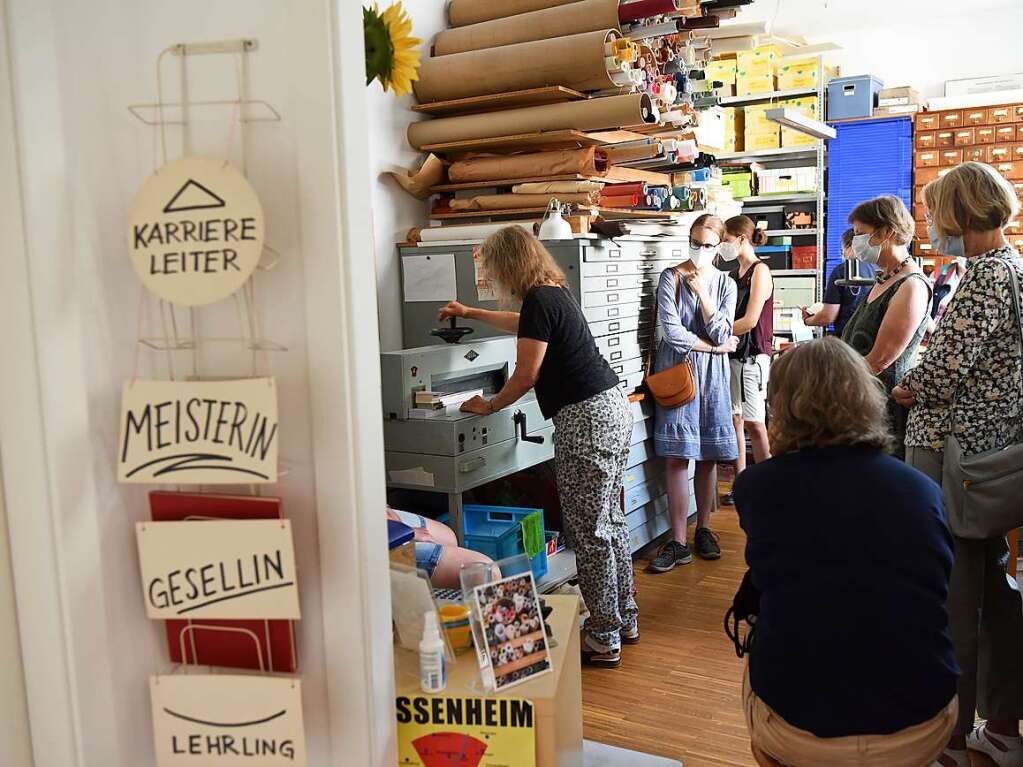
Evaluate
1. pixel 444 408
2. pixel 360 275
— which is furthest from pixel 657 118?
pixel 360 275

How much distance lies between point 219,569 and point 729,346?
10.9 ft

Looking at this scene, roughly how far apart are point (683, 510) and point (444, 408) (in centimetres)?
158

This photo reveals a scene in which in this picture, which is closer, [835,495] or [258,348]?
[258,348]

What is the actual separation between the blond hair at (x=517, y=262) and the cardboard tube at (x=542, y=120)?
1.08m

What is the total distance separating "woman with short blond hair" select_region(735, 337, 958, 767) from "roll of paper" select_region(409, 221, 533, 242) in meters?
2.34

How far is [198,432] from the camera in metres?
1.33

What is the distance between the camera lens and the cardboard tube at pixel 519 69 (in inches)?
152

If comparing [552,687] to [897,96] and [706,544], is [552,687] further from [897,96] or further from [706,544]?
[897,96]

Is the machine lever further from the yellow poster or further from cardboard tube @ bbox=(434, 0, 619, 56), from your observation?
the yellow poster

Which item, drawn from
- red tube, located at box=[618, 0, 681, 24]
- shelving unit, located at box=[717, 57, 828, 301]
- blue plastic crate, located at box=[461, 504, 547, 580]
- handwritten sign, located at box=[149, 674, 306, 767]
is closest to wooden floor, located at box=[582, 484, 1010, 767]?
blue plastic crate, located at box=[461, 504, 547, 580]

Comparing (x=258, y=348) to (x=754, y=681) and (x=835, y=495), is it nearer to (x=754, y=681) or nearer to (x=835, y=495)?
(x=835, y=495)

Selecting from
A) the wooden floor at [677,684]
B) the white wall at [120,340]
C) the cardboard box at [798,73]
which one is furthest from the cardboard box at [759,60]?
the white wall at [120,340]

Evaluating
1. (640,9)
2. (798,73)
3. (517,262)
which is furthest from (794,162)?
(517,262)

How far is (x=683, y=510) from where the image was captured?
14.1 feet
